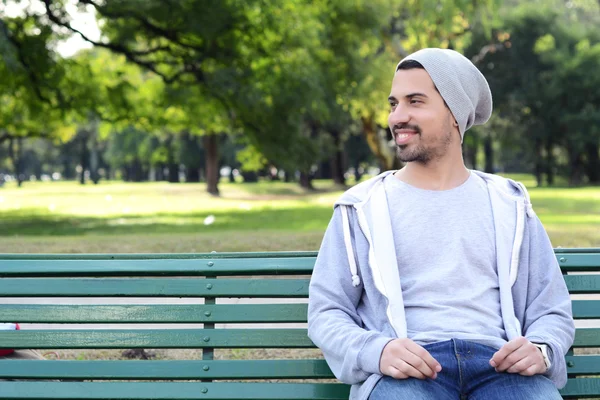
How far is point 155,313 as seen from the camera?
353 cm

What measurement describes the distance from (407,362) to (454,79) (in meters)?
0.97

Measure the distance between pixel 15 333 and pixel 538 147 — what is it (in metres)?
53.4

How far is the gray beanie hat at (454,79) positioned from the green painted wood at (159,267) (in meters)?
0.85

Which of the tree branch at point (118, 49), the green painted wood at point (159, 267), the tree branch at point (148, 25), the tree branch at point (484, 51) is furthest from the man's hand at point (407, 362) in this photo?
the tree branch at point (484, 51)

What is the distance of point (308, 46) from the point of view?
985 inches

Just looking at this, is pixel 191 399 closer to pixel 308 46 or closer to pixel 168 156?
pixel 308 46

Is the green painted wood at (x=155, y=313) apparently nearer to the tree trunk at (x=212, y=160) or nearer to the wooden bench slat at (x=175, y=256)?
the wooden bench slat at (x=175, y=256)

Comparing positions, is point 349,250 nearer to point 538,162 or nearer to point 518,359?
point 518,359

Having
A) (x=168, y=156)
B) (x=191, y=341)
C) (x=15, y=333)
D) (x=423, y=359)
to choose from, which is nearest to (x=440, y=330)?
(x=423, y=359)

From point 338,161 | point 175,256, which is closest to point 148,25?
point 175,256

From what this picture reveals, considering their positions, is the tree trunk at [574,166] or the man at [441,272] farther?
the tree trunk at [574,166]

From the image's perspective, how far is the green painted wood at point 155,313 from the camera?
138 inches

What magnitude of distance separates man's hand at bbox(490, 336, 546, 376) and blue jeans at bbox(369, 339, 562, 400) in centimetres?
5

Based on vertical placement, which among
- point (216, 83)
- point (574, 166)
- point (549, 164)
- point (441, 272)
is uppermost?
point (216, 83)
